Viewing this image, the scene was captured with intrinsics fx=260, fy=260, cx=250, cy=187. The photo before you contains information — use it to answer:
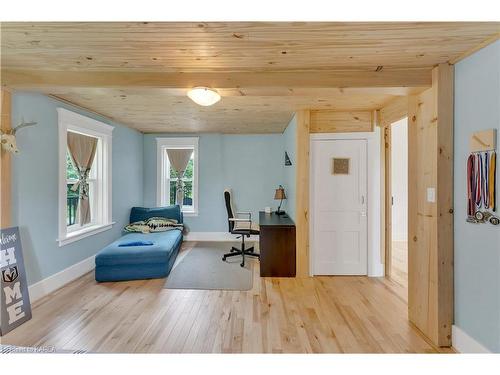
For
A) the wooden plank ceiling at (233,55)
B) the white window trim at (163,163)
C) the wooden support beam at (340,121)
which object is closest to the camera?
the wooden plank ceiling at (233,55)

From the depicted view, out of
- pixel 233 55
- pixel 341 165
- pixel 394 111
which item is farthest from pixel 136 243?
pixel 394 111

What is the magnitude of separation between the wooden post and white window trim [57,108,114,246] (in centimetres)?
70

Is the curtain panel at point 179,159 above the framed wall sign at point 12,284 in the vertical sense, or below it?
above

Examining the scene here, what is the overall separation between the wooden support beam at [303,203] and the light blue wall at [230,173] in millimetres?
1981

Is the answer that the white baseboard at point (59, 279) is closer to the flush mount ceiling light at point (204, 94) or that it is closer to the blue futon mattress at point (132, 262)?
the blue futon mattress at point (132, 262)

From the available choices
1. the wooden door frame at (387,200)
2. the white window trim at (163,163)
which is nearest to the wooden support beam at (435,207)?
the wooden door frame at (387,200)

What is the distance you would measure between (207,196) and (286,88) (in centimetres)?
374

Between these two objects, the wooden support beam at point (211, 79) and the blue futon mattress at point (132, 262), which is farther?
the blue futon mattress at point (132, 262)

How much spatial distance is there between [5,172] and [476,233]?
4142 mm

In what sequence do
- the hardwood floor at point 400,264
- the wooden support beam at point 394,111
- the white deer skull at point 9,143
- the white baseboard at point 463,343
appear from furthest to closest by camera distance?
the hardwood floor at point 400,264 < the wooden support beam at point 394,111 < the white deer skull at point 9,143 < the white baseboard at point 463,343

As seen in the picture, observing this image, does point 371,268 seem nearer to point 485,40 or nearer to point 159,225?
point 485,40

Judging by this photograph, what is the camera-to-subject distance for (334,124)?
3.71 meters

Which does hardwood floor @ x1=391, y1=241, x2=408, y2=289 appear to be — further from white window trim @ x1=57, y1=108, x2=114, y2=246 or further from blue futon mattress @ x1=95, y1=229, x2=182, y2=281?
white window trim @ x1=57, y1=108, x2=114, y2=246

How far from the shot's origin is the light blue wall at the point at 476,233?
178 centimetres
